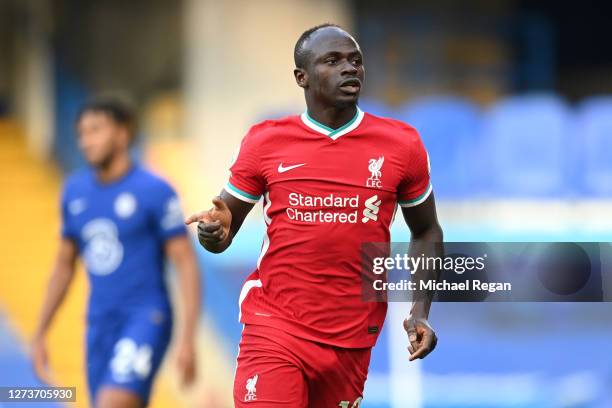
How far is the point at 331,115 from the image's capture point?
4.68m

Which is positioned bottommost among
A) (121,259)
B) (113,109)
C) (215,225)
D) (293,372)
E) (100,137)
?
(293,372)

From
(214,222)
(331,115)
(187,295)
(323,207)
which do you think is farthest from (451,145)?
(214,222)

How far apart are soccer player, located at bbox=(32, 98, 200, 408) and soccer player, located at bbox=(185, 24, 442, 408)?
2.08 meters

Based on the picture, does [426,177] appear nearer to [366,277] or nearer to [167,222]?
[366,277]

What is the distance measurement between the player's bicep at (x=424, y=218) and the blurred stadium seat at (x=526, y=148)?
721cm

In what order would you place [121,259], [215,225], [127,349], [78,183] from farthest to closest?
[78,183] < [121,259] < [127,349] < [215,225]

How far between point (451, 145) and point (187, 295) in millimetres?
5679

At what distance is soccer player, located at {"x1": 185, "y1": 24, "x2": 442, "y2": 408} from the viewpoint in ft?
14.9

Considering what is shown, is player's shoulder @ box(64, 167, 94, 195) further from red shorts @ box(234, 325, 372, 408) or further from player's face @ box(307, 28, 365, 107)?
player's face @ box(307, 28, 365, 107)

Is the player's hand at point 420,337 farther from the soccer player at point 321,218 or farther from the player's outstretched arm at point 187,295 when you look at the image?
the player's outstretched arm at point 187,295

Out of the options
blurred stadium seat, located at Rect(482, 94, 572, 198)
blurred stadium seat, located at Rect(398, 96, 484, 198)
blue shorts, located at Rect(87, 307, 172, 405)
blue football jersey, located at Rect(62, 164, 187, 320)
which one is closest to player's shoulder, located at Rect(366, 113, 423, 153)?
blue football jersey, located at Rect(62, 164, 187, 320)

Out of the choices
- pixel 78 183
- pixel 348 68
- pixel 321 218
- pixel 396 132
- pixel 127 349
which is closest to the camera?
pixel 348 68

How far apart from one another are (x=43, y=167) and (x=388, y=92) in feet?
18.8

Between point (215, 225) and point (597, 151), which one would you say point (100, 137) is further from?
point (597, 151)
